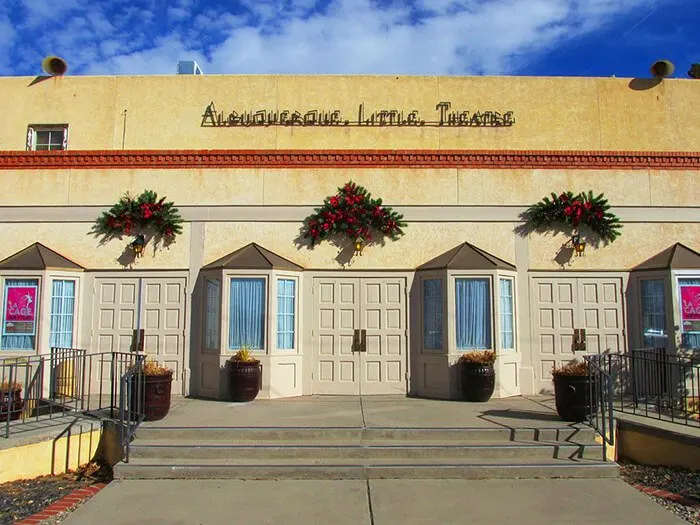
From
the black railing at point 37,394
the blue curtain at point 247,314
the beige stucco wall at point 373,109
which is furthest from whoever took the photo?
the beige stucco wall at point 373,109

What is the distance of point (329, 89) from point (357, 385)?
698 cm

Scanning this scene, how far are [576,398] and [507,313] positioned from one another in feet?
10.3

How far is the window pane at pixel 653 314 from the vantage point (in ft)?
36.7

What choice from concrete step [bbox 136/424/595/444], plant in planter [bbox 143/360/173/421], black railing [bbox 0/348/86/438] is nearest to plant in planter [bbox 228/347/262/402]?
plant in planter [bbox 143/360/173/421]

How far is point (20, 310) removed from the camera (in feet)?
36.2

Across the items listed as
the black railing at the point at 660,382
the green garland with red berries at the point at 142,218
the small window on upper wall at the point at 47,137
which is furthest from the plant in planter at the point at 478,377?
the small window on upper wall at the point at 47,137

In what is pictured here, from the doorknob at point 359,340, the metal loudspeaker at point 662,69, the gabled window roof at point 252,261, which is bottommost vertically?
the doorknob at point 359,340

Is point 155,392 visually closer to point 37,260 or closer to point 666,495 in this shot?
point 37,260

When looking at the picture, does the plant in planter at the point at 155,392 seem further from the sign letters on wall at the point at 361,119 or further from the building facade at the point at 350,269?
the sign letters on wall at the point at 361,119

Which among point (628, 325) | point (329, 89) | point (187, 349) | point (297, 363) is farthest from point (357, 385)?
point (329, 89)

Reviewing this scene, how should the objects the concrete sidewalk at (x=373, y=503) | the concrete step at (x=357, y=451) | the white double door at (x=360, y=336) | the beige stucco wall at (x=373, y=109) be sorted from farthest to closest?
1. the beige stucco wall at (x=373, y=109)
2. the white double door at (x=360, y=336)
3. the concrete step at (x=357, y=451)
4. the concrete sidewalk at (x=373, y=503)

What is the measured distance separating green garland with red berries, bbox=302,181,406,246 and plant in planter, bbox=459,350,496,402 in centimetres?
296

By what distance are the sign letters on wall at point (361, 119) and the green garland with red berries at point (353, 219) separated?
2580mm

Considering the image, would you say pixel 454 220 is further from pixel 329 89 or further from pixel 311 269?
pixel 329 89
